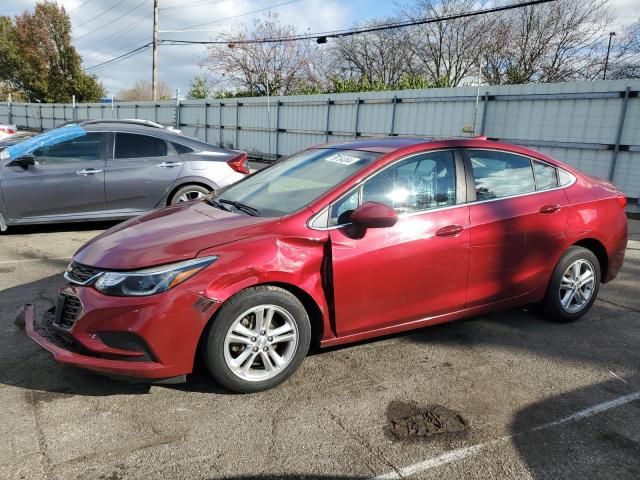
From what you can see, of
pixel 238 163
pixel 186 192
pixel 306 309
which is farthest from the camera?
pixel 238 163

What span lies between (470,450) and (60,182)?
20.8 feet

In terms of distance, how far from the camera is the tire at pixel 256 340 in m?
3.08

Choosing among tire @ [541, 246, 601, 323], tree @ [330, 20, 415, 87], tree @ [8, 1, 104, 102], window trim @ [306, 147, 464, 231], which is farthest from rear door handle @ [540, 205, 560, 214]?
tree @ [8, 1, 104, 102]

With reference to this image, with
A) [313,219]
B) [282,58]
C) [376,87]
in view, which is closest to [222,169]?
[313,219]

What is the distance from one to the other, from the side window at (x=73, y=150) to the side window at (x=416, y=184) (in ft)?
16.8

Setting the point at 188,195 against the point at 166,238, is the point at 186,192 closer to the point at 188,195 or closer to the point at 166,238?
the point at 188,195

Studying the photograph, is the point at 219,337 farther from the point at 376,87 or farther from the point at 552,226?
the point at 376,87

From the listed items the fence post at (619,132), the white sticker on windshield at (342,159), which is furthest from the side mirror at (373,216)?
the fence post at (619,132)

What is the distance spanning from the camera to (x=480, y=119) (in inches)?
492

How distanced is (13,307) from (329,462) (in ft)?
11.0

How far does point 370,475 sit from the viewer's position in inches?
100

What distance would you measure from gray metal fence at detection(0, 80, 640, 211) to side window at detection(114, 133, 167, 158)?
25.2ft

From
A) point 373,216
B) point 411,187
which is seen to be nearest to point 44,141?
point 411,187

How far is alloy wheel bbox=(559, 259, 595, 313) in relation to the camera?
4523 millimetres
